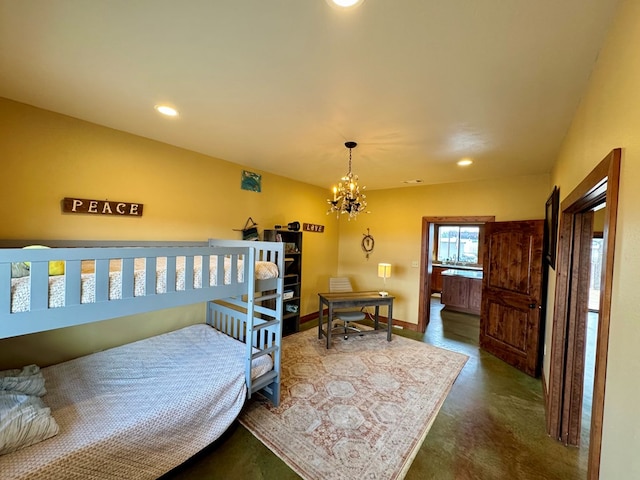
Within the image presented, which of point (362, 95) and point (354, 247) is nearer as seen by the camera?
point (362, 95)

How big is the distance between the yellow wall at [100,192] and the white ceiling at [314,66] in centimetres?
23

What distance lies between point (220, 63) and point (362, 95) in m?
0.95

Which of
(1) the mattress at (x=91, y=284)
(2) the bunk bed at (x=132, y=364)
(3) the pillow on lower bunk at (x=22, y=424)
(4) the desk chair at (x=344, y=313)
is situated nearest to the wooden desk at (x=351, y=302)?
(4) the desk chair at (x=344, y=313)

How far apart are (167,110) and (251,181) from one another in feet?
5.76

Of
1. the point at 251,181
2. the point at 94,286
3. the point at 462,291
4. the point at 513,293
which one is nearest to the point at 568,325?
the point at 513,293

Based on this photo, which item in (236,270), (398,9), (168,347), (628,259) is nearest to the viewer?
(628,259)

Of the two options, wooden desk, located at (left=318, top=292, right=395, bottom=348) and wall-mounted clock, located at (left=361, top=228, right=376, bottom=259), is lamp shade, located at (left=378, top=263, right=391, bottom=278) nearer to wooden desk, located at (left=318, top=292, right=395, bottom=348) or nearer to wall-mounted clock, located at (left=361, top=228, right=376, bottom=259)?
wooden desk, located at (left=318, top=292, right=395, bottom=348)

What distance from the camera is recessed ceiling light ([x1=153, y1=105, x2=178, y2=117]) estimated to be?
2.09 metres

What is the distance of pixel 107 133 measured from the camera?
254 cm

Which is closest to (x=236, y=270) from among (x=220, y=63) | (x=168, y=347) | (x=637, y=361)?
A: (x=168, y=347)

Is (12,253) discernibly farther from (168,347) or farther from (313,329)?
(313,329)

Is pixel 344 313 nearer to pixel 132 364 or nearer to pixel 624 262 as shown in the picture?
pixel 132 364

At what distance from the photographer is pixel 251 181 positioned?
3.87 m

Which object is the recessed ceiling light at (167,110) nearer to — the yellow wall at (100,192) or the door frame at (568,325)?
the yellow wall at (100,192)
